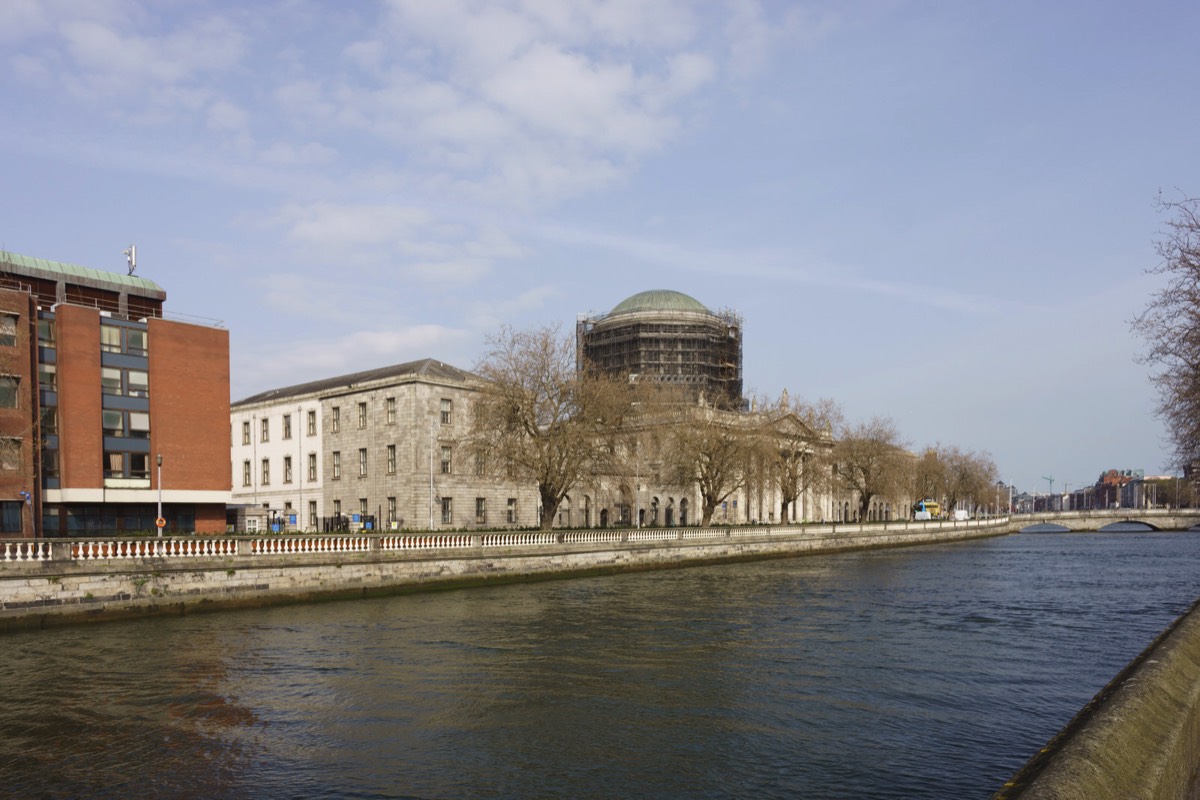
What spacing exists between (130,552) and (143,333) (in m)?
26.7

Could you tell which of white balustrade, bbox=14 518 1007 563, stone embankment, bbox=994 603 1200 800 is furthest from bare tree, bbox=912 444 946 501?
stone embankment, bbox=994 603 1200 800

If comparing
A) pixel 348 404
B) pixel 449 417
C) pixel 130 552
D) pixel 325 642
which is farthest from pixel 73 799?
pixel 348 404

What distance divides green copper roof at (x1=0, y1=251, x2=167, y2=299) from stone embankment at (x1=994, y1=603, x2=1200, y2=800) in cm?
6405

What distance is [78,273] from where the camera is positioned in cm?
6200

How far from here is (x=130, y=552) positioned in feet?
110

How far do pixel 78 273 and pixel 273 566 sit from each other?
35906 mm

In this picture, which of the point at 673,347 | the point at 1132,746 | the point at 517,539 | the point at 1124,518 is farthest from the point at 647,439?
the point at 1124,518

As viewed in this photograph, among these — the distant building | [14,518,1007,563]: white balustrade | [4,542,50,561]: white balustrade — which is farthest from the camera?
the distant building

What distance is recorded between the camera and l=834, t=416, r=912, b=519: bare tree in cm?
10238

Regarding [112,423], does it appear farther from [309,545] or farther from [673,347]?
[673,347]

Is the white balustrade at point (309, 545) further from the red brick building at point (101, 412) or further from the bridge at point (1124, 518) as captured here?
the bridge at point (1124, 518)

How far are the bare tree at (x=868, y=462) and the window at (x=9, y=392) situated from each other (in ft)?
246

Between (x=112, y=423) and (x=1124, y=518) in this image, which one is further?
(x=1124, y=518)

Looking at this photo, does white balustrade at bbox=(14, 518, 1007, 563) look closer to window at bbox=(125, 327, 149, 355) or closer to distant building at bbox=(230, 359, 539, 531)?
distant building at bbox=(230, 359, 539, 531)
